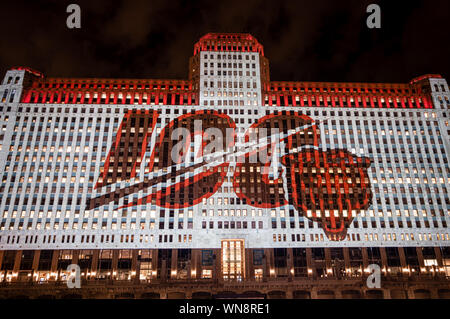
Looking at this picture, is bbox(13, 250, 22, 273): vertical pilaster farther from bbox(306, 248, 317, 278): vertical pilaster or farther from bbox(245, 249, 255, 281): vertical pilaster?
bbox(306, 248, 317, 278): vertical pilaster

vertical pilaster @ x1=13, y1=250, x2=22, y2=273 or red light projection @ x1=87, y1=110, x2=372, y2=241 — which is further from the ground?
red light projection @ x1=87, y1=110, x2=372, y2=241

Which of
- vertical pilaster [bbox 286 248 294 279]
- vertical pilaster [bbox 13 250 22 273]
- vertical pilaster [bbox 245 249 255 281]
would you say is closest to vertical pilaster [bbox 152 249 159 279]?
vertical pilaster [bbox 245 249 255 281]

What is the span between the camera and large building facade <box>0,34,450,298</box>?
9138cm

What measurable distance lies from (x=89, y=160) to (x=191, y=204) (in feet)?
113

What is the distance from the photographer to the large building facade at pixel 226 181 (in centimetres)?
9138

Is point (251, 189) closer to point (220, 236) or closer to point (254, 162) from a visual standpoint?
point (254, 162)

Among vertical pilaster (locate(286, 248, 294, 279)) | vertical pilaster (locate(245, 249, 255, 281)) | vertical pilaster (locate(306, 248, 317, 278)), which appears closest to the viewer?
vertical pilaster (locate(245, 249, 255, 281))

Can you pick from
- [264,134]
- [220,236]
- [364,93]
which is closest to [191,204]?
[220,236]

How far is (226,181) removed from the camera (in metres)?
99.8

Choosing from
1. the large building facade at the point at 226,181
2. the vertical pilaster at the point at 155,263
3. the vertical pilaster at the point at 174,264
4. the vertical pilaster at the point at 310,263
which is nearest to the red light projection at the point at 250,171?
the large building facade at the point at 226,181

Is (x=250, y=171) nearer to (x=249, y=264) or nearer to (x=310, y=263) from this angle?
(x=249, y=264)

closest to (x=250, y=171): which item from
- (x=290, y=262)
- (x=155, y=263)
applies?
(x=290, y=262)

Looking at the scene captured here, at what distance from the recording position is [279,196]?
327ft

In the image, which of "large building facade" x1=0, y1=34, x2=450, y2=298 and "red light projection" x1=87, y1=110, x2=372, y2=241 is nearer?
"large building facade" x1=0, y1=34, x2=450, y2=298
